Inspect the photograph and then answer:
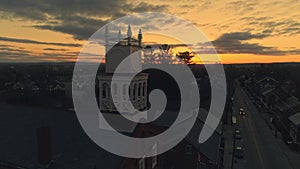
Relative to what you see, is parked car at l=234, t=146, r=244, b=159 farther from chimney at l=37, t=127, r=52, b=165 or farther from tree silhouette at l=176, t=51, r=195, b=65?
tree silhouette at l=176, t=51, r=195, b=65

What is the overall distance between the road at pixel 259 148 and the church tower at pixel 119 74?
66.8ft

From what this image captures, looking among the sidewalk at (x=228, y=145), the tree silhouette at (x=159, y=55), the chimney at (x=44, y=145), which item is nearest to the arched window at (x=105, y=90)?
the chimney at (x=44, y=145)

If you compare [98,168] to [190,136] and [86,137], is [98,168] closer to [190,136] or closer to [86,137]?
[86,137]

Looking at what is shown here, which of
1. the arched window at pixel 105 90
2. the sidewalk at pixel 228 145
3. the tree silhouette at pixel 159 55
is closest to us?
the arched window at pixel 105 90

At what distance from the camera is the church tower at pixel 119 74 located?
16766 millimetres

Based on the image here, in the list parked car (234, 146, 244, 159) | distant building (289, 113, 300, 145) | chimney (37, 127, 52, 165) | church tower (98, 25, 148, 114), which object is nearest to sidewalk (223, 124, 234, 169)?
parked car (234, 146, 244, 159)

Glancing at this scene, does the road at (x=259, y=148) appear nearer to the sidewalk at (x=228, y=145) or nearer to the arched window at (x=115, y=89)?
the sidewalk at (x=228, y=145)

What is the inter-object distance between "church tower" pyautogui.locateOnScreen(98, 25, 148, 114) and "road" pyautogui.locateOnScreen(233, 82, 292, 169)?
20.4 metres

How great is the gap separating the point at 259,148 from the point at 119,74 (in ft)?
97.1

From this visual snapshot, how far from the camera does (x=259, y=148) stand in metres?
38.6

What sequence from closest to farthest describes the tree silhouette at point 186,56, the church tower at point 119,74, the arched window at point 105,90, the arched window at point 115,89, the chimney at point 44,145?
the chimney at point 44,145
the church tower at point 119,74
the arched window at point 115,89
the arched window at point 105,90
the tree silhouette at point 186,56

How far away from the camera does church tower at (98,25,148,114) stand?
55.0 ft

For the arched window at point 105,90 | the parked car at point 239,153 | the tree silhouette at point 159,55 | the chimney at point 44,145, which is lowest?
the parked car at point 239,153

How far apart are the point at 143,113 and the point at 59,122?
6776 mm
